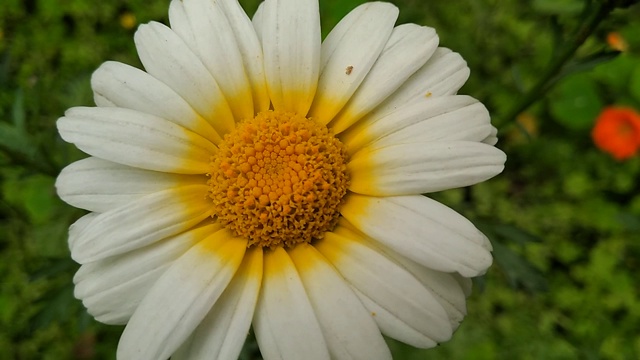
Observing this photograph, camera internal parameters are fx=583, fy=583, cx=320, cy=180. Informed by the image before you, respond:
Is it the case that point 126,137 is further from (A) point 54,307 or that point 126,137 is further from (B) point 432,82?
(A) point 54,307

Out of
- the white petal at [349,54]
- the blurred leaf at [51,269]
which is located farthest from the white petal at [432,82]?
the blurred leaf at [51,269]

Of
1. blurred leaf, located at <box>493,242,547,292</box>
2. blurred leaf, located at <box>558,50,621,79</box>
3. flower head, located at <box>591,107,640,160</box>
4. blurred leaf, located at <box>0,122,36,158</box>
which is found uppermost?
blurred leaf, located at <box>0,122,36,158</box>

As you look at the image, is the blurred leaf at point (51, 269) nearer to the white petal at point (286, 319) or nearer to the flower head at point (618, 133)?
the white petal at point (286, 319)

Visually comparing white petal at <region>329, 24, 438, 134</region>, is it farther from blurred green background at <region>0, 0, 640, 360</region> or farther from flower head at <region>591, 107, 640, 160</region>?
flower head at <region>591, 107, 640, 160</region>

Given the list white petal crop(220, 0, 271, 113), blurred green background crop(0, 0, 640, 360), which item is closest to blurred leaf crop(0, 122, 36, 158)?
blurred green background crop(0, 0, 640, 360)

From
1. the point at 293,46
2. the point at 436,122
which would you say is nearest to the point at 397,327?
the point at 436,122

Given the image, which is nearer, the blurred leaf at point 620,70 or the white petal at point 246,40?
the white petal at point 246,40

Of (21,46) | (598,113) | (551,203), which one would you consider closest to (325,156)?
(551,203)
